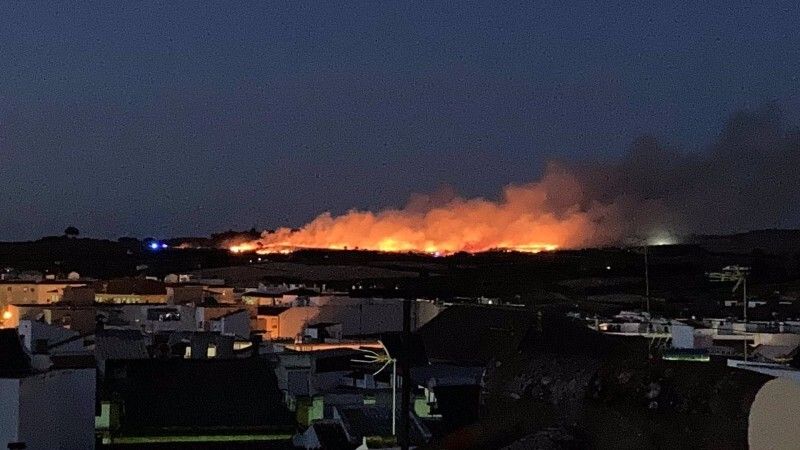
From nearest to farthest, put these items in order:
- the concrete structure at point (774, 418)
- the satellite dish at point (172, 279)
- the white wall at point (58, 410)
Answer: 1. the concrete structure at point (774, 418)
2. the white wall at point (58, 410)
3. the satellite dish at point (172, 279)

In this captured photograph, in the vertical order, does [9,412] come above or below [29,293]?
below

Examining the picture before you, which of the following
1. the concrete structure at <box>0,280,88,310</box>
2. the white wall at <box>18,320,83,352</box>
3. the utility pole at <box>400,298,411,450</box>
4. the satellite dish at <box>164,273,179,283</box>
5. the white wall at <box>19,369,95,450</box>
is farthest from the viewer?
the satellite dish at <box>164,273,179,283</box>

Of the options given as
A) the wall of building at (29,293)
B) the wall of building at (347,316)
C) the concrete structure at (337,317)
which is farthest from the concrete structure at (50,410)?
the wall of building at (29,293)

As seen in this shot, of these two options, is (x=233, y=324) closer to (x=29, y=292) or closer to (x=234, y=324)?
(x=234, y=324)

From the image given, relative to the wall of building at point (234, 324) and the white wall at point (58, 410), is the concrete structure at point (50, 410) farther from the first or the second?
the wall of building at point (234, 324)

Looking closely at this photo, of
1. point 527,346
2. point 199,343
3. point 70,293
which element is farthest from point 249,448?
point 70,293

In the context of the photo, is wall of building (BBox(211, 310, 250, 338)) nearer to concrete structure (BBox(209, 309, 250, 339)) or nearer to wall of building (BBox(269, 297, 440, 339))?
concrete structure (BBox(209, 309, 250, 339))

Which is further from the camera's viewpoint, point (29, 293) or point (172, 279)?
point (172, 279)

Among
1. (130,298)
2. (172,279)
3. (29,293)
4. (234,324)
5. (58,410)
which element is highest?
(172,279)

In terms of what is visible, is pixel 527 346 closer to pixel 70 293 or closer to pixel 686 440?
pixel 686 440

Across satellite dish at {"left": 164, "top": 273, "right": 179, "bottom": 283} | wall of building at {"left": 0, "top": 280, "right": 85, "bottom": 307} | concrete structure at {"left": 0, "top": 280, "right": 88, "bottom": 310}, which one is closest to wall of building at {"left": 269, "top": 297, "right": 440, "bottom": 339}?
concrete structure at {"left": 0, "top": 280, "right": 88, "bottom": 310}

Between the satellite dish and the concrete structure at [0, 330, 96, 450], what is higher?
the satellite dish

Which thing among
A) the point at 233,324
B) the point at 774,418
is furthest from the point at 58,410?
the point at 233,324
